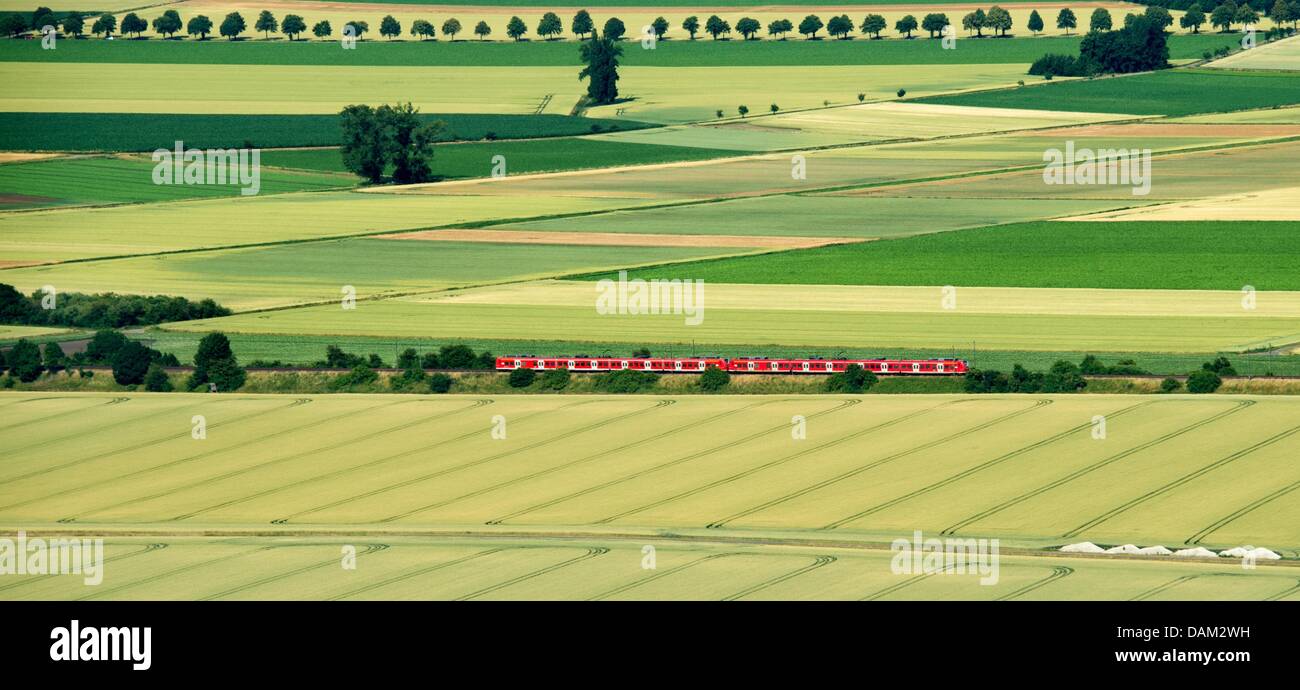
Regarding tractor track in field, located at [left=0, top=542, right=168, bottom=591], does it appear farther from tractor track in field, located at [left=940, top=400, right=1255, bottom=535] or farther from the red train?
the red train

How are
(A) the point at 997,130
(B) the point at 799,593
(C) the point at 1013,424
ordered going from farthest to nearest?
(A) the point at 997,130 → (C) the point at 1013,424 → (B) the point at 799,593

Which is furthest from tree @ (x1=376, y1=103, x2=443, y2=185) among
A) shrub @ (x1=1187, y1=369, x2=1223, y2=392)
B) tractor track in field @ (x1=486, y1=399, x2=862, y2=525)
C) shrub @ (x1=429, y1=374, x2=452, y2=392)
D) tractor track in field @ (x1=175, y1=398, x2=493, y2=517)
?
shrub @ (x1=1187, y1=369, x2=1223, y2=392)

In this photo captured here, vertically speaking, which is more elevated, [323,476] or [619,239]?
[619,239]

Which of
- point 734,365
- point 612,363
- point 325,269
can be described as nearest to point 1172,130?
point 325,269

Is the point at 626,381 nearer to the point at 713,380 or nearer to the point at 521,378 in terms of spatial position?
the point at 713,380
